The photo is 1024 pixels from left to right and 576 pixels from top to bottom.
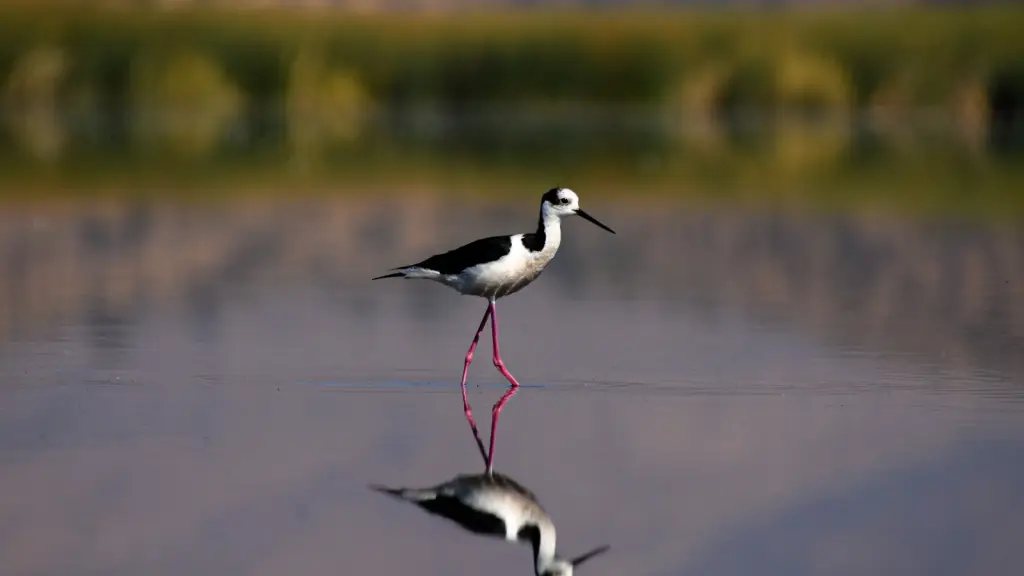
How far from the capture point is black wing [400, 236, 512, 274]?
9164mm

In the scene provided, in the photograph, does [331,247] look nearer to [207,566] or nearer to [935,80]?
[207,566]

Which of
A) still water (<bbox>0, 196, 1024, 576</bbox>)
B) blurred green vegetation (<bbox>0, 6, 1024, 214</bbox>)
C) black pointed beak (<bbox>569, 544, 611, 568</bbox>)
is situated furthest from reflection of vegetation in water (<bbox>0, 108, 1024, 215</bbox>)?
black pointed beak (<bbox>569, 544, 611, 568</bbox>)

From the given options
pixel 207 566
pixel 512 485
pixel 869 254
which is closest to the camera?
pixel 207 566

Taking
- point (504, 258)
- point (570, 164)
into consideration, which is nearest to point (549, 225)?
point (504, 258)

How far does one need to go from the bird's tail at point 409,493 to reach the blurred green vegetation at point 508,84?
2080 centimetres

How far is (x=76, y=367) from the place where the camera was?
9148 millimetres

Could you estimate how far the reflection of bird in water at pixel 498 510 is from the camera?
5.79 meters

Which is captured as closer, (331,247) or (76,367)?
(76,367)

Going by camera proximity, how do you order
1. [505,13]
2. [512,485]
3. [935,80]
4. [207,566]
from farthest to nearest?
[505,13]
[935,80]
[512,485]
[207,566]

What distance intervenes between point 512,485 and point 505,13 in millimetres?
49630

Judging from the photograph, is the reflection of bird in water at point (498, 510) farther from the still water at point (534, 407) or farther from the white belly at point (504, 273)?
the white belly at point (504, 273)

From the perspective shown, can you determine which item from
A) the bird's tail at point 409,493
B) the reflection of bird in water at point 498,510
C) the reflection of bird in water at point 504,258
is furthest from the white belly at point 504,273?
the bird's tail at point 409,493

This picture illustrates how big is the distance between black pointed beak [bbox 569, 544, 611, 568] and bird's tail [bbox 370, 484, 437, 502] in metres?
0.80

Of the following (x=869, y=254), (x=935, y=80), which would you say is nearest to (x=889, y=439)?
(x=869, y=254)
